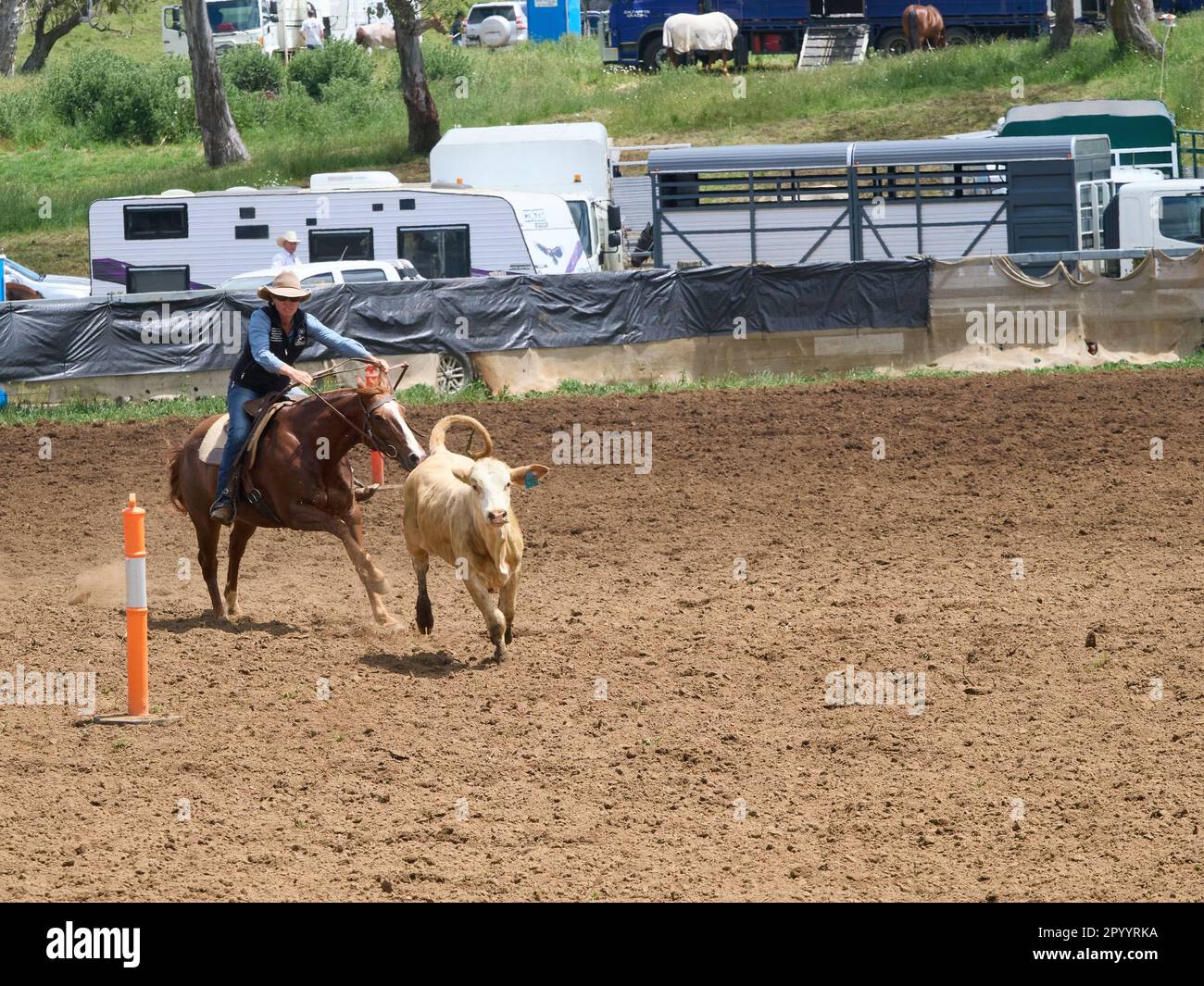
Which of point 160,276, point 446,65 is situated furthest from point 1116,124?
point 446,65

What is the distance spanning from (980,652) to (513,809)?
3.53 meters

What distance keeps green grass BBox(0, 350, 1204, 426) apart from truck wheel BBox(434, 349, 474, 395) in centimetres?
16

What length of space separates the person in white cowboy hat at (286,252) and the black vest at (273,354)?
930cm

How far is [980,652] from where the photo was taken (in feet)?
30.6

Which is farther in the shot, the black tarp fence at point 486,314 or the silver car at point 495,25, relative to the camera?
the silver car at point 495,25

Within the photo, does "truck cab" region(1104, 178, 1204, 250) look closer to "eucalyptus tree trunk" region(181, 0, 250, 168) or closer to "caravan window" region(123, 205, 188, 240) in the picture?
"caravan window" region(123, 205, 188, 240)

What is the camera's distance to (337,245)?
23.2 metres

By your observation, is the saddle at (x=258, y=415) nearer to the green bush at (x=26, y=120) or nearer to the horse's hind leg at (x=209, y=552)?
the horse's hind leg at (x=209, y=552)

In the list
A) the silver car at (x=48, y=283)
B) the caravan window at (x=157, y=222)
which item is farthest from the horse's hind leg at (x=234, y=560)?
the silver car at (x=48, y=283)

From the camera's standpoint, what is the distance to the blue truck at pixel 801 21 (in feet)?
145

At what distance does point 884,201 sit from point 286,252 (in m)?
10.1

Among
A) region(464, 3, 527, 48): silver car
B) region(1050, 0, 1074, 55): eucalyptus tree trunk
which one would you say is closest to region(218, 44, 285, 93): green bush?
region(464, 3, 527, 48): silver car

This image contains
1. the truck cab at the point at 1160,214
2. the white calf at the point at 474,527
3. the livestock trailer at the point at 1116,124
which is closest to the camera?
the white calf at the point at 474,527
